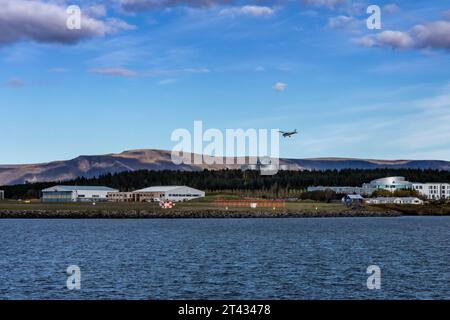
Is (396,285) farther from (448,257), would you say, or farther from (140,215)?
(140,215)

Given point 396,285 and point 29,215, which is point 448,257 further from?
point 29,215

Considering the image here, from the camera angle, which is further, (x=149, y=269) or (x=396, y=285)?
(x=149, y=269)

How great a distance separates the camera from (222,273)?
60.4 m
